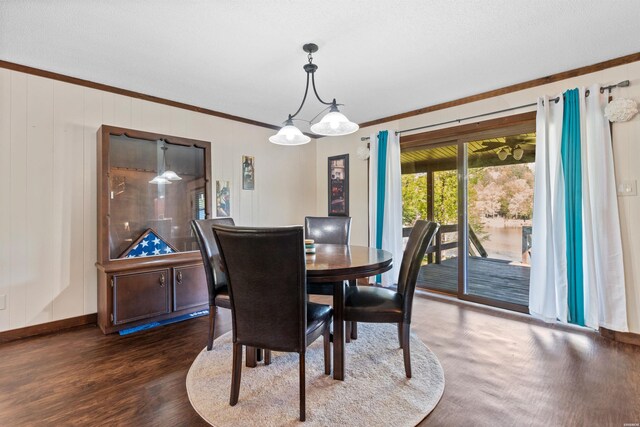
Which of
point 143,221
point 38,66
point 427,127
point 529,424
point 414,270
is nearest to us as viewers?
point 529,424

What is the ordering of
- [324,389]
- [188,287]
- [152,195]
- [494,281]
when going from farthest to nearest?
[494,281] < [152,195] < [188,287] < [324,389]

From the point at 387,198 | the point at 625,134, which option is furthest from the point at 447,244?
the point at 625,134

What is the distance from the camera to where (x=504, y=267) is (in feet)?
12.4

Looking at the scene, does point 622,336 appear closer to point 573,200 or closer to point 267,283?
point 573,200

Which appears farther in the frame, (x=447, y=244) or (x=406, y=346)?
(x=447, y=244)

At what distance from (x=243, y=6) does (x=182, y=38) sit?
0.63 meters

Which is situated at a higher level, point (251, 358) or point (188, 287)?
point (188, 287)

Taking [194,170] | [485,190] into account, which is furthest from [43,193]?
[485,190]

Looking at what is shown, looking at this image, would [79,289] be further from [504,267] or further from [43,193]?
[504,267]

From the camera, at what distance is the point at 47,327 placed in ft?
9.20

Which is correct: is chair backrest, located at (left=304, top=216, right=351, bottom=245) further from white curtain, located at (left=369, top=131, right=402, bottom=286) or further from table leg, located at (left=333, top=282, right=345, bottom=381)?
table leg, located at (left=333, top=282, right=345, bottom=381)

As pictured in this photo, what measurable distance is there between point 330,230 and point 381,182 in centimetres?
121

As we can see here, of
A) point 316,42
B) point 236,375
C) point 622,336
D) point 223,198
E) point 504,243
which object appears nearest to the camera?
point 236,375

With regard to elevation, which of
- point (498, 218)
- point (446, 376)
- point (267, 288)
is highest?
point (498, 218)
